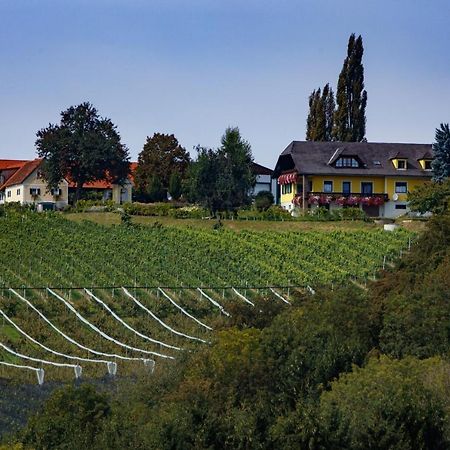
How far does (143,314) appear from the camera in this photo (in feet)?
162

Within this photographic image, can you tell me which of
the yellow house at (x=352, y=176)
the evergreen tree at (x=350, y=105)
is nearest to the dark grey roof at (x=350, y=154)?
the yellow house at (x=352, y=176)

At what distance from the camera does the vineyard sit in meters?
42.6

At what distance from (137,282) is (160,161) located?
41.7m

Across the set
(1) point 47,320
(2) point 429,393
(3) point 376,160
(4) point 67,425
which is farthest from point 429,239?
(3) point 376,160

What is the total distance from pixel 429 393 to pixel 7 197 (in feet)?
236

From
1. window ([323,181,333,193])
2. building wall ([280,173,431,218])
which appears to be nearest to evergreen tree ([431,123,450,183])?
building wall ([280,173,431,218])

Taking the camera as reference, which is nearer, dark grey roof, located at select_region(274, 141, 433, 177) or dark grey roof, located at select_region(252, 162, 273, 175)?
dark grey roof, located at select_region(274, 141, 433, 177)

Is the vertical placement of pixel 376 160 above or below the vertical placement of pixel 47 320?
above

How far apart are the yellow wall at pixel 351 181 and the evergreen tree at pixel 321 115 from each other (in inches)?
387

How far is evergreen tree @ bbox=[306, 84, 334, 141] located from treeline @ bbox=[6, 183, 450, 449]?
4643 cm

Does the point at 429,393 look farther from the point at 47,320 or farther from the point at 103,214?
the point at 103,214

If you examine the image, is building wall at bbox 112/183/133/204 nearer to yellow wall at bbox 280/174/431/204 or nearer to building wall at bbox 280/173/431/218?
building wall at bbox 280/173/431/218

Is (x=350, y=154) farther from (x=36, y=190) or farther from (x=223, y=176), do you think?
(x=36, y=190)

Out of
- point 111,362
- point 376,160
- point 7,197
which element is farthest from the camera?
point 7,197
